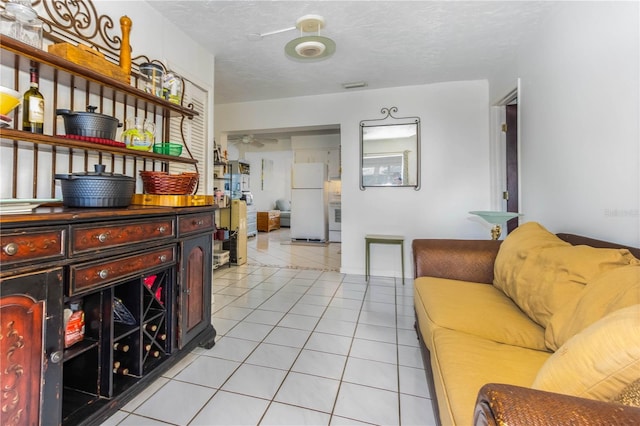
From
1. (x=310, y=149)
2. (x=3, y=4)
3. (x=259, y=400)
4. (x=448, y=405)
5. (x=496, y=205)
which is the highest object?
(x=310, y=149)

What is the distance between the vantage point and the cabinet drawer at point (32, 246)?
87 cm

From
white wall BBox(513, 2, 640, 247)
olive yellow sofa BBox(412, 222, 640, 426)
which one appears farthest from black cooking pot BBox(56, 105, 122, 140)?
white wall BBox(513, 2, 640, 247)

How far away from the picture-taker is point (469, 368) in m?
0.98

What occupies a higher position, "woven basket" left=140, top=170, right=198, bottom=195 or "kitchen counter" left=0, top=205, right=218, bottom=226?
"woven basket" left=140, top=170, right=198, bottom=195

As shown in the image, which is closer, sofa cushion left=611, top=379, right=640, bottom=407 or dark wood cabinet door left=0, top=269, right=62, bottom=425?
sofa cushion left=611, top=379, right=640, bottom=407

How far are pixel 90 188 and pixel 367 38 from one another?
244 centimetres

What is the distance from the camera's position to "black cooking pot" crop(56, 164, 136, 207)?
4.21ft

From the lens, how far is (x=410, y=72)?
10.9 ft

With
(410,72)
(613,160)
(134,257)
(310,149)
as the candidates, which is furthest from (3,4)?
(310,149)

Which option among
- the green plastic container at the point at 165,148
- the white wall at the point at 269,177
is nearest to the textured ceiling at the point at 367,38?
the green plastic container at the point at 165,148

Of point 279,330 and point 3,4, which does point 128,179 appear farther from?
point 279,330

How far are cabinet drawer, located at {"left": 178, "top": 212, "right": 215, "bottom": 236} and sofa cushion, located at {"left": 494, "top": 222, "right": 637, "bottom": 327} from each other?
1.84 m

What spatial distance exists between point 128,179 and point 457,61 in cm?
325

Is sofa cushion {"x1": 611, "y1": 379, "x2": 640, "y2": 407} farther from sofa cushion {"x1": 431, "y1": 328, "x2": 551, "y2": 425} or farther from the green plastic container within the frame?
the green plastic container
